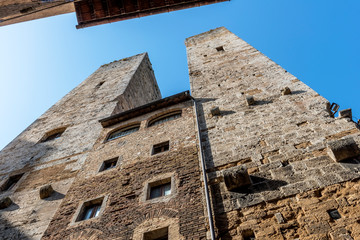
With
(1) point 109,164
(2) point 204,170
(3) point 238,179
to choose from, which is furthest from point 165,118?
(3) point 238,179

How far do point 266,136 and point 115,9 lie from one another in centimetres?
710

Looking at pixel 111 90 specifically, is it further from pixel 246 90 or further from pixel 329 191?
pixel 329 191

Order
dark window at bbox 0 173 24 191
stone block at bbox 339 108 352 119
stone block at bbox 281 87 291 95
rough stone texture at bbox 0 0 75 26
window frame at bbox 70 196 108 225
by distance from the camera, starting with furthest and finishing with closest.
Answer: rough stone texture at bbox 0 0 75 26, dark window at bbox 0 173 24 191, stone block at bbox 281 87 291 95, stone block at bbox 339 108 352 119, window frame at bbox 70 196 108 225

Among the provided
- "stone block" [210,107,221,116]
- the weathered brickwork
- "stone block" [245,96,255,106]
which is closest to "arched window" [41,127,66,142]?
the weathered brickwork

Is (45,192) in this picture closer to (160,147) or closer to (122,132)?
(122,132)

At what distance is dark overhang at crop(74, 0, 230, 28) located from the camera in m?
9.47

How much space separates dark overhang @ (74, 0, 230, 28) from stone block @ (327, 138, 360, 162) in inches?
260

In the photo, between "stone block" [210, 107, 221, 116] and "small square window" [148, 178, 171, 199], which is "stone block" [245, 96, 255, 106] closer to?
"stone block" [210, 107, 221, 116]

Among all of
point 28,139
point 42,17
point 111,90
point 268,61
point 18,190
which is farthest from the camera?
point 111,90

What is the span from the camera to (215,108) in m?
8.79

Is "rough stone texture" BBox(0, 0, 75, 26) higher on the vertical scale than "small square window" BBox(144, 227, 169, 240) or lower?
higher

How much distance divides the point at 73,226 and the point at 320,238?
4.93 m

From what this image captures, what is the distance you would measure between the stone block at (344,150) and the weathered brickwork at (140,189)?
2.85 metres

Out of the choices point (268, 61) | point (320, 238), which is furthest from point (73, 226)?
point (268, 61)
